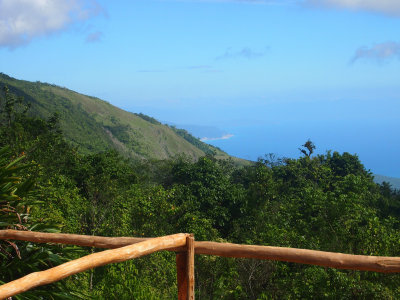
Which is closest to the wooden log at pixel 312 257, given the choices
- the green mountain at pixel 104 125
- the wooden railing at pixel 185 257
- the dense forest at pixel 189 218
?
the wooden railing at pixel 185 257

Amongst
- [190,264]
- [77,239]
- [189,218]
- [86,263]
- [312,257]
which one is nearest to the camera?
[86,263]

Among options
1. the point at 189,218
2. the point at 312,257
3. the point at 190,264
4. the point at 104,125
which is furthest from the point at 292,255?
the point at 104,125

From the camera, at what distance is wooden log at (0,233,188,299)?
64.5 inches

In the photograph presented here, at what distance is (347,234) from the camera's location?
465 inches

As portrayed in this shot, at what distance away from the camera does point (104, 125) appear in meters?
85.4

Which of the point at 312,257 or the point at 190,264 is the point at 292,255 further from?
the point at 190,264

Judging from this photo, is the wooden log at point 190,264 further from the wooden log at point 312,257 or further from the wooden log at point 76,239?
the wooden log at point 76,239

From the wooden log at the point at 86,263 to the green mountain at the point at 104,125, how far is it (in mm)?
63922

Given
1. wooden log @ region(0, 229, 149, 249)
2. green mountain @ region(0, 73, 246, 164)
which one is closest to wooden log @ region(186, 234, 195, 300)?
wooden log @ region(0, 229, 149, 249)

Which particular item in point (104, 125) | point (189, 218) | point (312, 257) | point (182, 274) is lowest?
point (189, 218)

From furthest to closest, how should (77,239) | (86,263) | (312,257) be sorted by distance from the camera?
(77,239), (312,257), (86,263)

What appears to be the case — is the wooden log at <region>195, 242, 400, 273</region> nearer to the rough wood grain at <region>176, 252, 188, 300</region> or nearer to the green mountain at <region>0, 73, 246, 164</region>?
the rough wood grain at <region>176, 252, 188, 300</region>

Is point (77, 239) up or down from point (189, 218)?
up

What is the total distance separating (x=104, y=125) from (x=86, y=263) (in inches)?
3365
